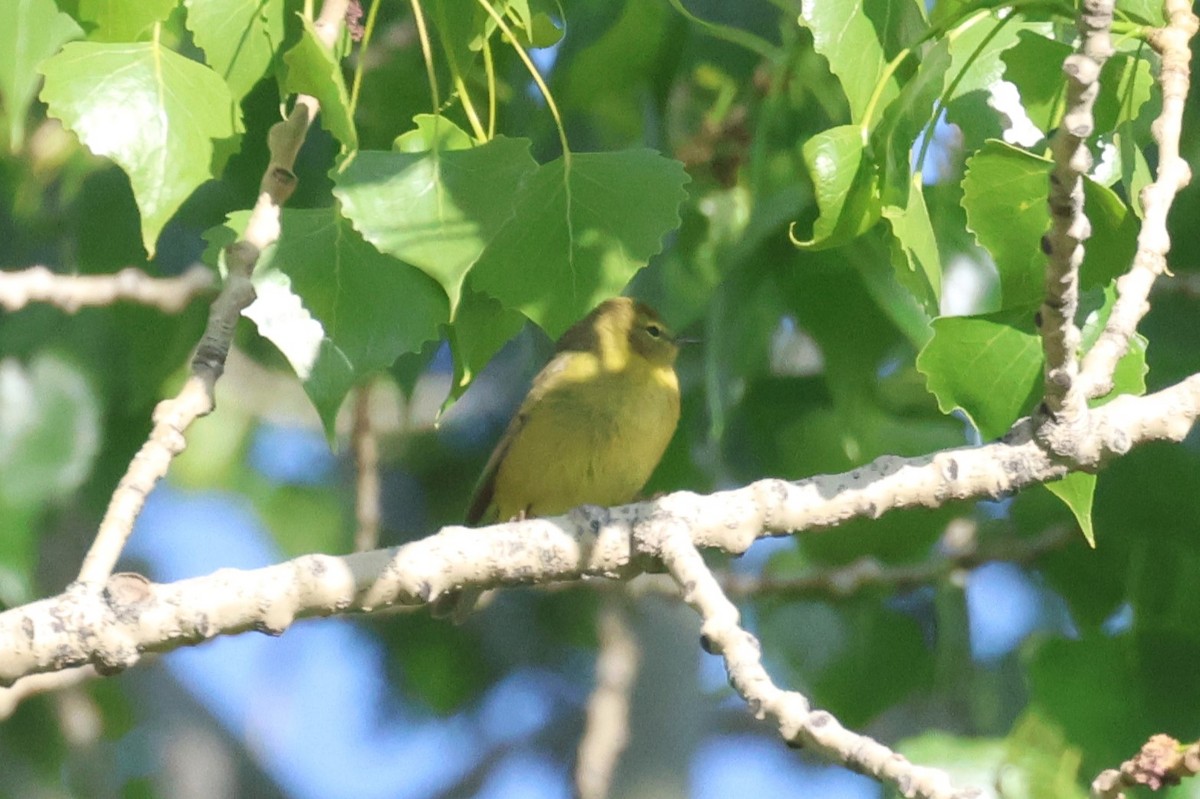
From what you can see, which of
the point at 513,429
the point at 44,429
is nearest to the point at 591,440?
the point at 513,429

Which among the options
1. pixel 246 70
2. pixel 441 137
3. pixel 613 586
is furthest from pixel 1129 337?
pixel 613 586

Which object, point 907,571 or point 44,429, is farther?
point 907,571

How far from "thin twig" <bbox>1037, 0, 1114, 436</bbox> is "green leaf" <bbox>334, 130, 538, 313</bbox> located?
84 centimetres

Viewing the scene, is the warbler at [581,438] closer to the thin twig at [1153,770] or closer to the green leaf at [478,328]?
the green leaf at [478,328]

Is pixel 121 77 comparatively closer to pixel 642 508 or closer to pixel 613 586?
pixel 642 508

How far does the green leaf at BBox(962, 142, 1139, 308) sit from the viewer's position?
2465mm

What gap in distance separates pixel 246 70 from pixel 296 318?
462 millimetres

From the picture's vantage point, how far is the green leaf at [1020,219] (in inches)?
97.0

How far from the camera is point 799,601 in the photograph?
478cm

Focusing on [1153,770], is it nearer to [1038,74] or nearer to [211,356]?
[1038,74]

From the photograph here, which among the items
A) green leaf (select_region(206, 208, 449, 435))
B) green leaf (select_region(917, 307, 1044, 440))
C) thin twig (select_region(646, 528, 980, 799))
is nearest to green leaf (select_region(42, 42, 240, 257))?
green leaf (select_region(206, 208, 449, 435))

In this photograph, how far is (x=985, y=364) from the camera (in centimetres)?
258

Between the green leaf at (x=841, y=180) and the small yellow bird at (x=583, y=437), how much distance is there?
236 cm

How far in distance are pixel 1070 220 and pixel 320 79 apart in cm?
110
